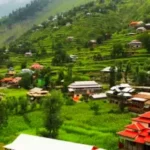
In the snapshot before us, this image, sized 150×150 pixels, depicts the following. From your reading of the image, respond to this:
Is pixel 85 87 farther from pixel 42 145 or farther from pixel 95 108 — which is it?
pixel 42 145

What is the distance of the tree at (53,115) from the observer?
57.9m

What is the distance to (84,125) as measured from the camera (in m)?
62.8

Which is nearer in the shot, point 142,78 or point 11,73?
point 142,78

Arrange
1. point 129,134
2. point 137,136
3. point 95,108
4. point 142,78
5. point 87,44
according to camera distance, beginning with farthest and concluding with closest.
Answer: point 87,44
point 142,78
point 95,108
point 129,134
point 137,136

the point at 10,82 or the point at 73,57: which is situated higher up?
the point at 73,57

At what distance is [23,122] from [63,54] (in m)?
59.9

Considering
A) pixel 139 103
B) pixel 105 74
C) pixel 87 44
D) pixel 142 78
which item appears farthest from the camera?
pixel 87 44

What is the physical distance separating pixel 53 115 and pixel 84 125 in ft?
21.4

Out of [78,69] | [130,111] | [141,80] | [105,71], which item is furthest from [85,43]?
[130,111]

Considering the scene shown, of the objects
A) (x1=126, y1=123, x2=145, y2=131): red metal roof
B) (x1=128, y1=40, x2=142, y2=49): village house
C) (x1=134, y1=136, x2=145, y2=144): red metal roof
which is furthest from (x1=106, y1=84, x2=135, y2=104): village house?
(x1=128, y1=40, x2=142, y2=49): village house

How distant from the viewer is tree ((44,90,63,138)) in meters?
57.9

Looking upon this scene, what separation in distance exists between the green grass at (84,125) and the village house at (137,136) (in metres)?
1.83

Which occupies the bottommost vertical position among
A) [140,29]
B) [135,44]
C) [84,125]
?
[84,125]

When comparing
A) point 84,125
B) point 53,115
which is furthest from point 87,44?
point 53,115
